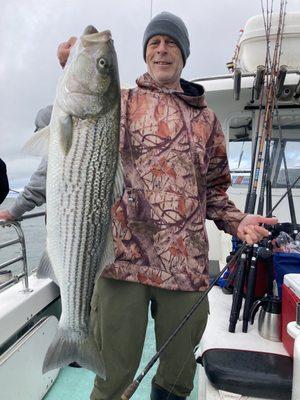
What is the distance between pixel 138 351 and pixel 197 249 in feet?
2.20

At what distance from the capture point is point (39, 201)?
2410 millimetres

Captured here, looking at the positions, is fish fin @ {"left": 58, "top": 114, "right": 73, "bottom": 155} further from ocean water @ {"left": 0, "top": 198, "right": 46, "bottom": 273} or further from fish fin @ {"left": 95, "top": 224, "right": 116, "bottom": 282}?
ocean water @ {"left": 0, "top": 198, "right": 46, "bottom": 273}

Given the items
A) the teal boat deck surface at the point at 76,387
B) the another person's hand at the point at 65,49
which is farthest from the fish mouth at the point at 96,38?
the teal boat deck surface at the point at 76,387

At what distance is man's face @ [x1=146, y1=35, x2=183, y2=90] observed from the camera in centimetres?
231

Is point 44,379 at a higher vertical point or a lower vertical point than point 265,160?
lower

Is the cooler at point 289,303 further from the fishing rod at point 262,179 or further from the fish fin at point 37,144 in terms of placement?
the fish fin at point 37,144

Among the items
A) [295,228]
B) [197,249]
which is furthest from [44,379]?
[295,228]

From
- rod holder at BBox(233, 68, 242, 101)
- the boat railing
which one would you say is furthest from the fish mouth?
rod holder at BBox(233, 68, 242, 101)

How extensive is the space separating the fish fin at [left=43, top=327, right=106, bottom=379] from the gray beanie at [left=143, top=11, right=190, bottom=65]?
5.55ft

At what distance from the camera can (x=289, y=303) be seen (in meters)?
2.94

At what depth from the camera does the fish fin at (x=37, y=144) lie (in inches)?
69.7

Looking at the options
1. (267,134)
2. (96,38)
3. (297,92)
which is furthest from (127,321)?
(297,92)

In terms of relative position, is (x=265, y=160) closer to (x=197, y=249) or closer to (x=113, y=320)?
(x=197, y=249)

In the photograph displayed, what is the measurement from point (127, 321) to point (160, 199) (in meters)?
0.70
